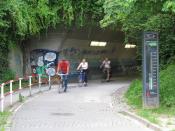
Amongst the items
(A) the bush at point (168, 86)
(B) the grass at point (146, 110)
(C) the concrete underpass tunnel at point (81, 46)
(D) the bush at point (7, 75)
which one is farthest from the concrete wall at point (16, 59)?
(A) the bush at point (168, 86)

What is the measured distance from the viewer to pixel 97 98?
920 inches

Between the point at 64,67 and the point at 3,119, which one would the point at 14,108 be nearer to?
the point at 3,119

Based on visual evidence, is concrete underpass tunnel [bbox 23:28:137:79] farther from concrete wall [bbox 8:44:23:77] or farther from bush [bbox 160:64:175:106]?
bush [bbox 160:64:175:106]

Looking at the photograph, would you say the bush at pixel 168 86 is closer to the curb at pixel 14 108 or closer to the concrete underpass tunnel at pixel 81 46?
the curb at pixel 14 108

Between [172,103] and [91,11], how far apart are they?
15.1 m

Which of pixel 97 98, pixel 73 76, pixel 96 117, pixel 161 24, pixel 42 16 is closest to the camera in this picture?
pixel 96 117

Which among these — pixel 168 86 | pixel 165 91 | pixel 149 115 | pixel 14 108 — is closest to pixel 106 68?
pixel 168 86

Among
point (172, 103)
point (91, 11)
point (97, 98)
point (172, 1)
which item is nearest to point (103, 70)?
point (91, 11)

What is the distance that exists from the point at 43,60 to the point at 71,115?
16779 millimetres

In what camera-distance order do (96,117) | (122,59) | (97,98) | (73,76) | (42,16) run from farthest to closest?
(122,59) → (73,76) → (42,16) → (97,98) → (96,117)

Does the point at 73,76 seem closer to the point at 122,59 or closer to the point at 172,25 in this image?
the point at 122,59

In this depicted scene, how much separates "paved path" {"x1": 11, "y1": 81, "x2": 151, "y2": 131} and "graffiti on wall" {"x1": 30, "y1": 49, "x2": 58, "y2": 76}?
8307mm

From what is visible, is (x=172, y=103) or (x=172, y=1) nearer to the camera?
(x=172, y=1)

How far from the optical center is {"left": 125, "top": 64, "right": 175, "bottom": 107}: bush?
18.3m
